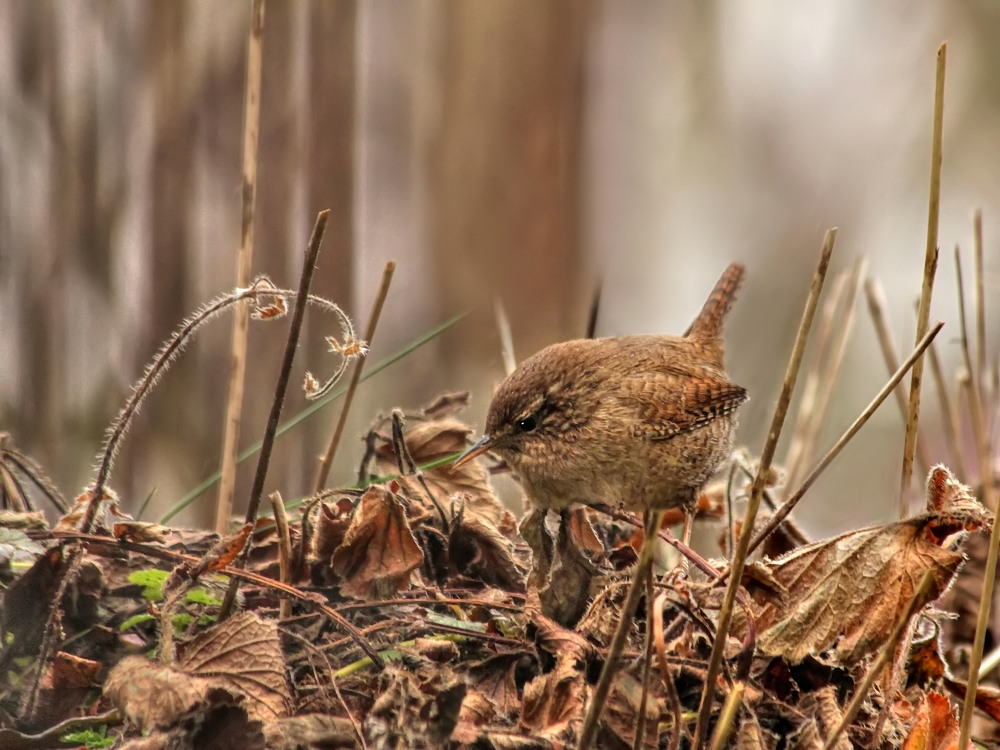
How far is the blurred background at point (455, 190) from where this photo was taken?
103 inches

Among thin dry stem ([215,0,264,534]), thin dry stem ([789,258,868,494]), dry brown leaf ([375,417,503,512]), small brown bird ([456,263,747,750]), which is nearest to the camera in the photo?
thin dry stem ([215,0,264,534])

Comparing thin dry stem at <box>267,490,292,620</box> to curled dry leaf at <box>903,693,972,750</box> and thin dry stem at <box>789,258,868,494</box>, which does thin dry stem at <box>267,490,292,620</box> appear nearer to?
curled dry leaf at <box>903,693,972,750</box>

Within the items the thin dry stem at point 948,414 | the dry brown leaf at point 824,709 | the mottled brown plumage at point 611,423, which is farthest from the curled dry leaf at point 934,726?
the thin dry stem at point 948,414

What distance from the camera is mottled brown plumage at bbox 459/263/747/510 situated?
171 cm

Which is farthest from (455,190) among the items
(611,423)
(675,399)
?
(611,423)

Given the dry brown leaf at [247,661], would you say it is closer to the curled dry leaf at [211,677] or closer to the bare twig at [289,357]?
the curled dry leaf at [211,677]

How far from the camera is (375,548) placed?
1.28 metres

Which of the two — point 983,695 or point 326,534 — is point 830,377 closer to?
point 983,695

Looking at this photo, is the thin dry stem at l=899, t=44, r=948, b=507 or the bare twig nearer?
the bare twig

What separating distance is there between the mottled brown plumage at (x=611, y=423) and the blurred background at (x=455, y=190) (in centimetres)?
35

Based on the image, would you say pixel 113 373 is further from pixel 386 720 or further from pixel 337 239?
pixel 386 720

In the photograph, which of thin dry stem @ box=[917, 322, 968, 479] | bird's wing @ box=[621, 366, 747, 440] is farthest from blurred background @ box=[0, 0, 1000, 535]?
thin dry stem @ box=[917, 322, 968, 479]

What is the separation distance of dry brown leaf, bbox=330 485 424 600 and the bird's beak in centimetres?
33

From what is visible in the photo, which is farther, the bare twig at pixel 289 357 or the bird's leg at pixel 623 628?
the bare twig at pixel 289 357
